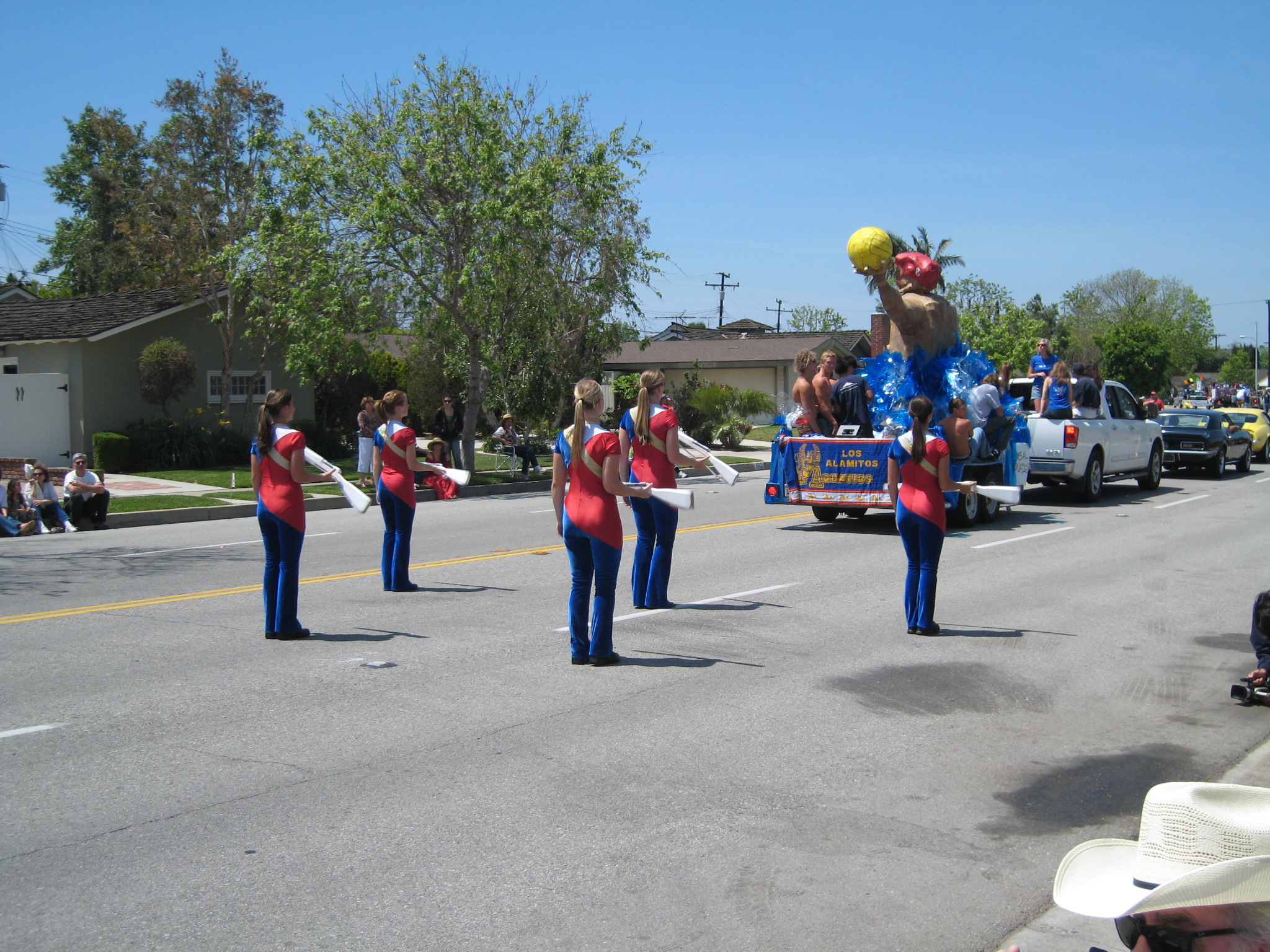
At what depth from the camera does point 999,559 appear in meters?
12.6

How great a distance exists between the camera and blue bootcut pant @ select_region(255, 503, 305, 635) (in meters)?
8.12

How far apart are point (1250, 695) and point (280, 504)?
6.59m

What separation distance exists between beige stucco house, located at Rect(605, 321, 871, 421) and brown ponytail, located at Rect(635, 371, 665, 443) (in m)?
38.6

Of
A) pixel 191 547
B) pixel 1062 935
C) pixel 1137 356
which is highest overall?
pixel 1137 356

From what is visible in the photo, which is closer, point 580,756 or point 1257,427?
point 580,756

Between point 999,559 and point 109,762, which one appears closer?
point 109,762

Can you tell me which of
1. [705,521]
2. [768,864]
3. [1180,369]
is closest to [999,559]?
[705,521]

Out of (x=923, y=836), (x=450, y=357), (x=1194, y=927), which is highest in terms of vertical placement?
(x=450, y=357)

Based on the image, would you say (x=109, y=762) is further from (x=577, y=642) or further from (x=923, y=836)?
(x=923, y=836)

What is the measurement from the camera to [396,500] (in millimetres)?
10258

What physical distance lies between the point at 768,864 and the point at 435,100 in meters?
21.7

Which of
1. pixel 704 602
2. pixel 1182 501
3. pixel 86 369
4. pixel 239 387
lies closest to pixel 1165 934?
pixel 704 602

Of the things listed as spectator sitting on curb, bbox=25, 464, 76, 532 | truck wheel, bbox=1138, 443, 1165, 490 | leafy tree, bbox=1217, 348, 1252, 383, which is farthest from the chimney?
leafy tree, bbox=1217, 348, 1252, 383

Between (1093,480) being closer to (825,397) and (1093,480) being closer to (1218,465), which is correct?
(825,397)
